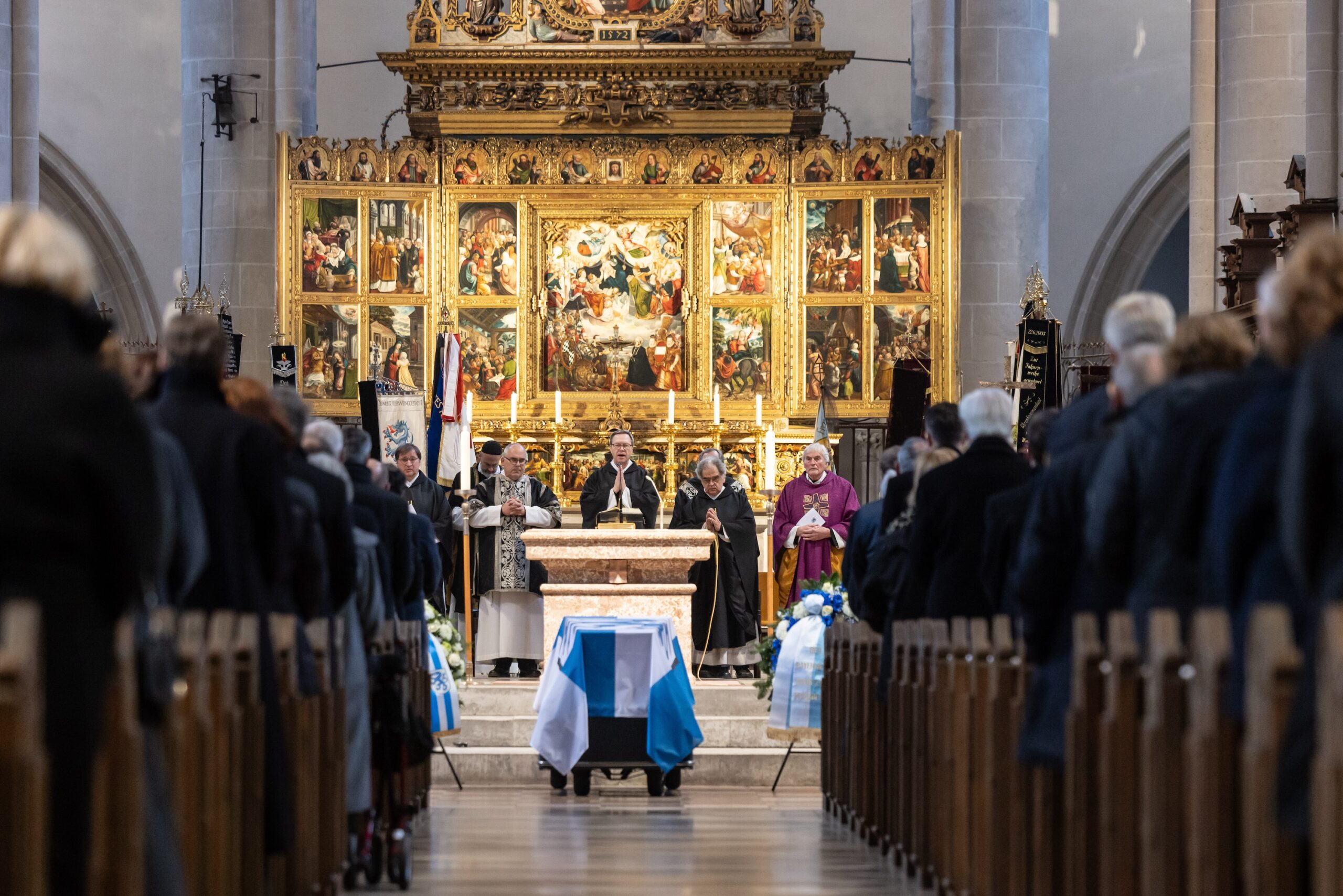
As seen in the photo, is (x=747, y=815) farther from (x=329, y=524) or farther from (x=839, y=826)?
(x=329, y=524)

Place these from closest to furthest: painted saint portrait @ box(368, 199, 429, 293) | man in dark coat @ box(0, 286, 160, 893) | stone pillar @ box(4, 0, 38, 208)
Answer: man in dark coat @ box(0, 286, 160, 893), stone pillar @ box(4, 0, 38, 208), painted saint portrait @ box(368, 199, 429, 293)

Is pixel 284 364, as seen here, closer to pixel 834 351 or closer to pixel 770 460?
pixel 834 351

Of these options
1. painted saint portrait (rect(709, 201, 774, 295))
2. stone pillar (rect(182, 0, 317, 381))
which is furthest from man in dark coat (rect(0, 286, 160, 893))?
stone pillar (rect(182, 0, 317, 381))

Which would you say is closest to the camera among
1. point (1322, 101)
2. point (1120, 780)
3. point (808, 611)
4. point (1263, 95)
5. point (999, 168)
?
point (1120, 780)

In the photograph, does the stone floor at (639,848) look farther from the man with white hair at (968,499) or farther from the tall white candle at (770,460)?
the tall white candle at (770,460)

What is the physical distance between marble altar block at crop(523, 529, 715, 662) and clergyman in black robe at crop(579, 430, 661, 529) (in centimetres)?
100

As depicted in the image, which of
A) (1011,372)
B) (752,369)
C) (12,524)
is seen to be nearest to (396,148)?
(752,369)

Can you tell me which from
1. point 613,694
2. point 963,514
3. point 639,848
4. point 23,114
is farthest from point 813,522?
point 963,514

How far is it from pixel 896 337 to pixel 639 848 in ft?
31.0

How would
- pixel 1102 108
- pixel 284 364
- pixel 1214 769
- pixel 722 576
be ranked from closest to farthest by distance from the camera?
pixel 1214 769 < pixel 722 576 < pixel 284 364 < pixel 1102 108

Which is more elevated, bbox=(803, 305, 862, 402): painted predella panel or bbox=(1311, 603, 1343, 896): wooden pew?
bbox=(803, 305, 862, 402): painted predella panel

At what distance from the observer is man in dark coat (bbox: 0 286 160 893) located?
3434mm

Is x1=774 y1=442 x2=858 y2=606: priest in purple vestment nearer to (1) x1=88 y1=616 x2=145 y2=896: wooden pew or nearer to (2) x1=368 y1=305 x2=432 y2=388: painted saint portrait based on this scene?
(2) x1=368 y1=305 x2=432 y2=388: painted saint portrait

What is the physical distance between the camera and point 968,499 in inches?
276
